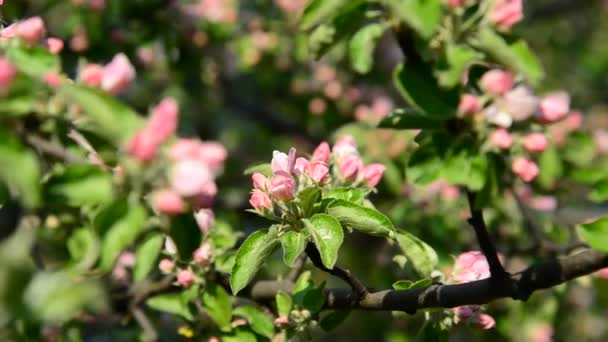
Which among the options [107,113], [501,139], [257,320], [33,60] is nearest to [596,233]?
[501,139]

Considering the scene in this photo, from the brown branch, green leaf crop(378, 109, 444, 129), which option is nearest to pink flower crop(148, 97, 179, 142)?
the brown branch

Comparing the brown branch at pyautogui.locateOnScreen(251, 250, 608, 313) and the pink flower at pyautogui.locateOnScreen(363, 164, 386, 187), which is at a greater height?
the pink flower at pyautogui.locateOnScreen(363, 164, 386, 187)

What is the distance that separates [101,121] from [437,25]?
2.81 feet

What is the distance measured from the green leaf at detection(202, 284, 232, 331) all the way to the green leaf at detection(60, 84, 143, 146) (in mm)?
720

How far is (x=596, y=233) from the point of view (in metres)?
1.35

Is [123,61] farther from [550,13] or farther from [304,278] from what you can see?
[550,13]

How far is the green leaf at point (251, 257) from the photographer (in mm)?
1374

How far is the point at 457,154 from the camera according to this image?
1783mm

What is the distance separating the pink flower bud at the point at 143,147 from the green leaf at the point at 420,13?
0.76 m

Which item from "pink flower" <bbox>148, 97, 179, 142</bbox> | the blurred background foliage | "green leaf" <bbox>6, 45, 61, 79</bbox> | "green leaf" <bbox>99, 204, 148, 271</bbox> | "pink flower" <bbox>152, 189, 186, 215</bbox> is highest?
"green leaf" <bbox>6, 45, 61, 79</bbox>

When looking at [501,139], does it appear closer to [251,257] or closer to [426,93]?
[426,93]

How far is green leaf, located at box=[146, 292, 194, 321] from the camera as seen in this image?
70.7 inches

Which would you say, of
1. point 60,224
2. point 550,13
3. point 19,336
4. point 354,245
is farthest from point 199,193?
point 550,13

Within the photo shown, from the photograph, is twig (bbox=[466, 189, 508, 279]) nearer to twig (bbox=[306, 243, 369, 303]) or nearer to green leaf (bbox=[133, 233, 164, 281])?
twig (bbox=[306, 243, 369, 303])
